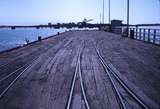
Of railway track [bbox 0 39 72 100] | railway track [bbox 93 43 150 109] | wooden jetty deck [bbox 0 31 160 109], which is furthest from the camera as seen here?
railway track [bbox 0 39 72 100]

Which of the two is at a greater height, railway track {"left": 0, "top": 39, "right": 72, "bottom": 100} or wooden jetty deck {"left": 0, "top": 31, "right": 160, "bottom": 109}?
wooden jetty deck {"left": 0, "top": 31, "right": 160, "bottom": 109}

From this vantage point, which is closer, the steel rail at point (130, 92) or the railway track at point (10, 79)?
the steel rail at point (130, 92)

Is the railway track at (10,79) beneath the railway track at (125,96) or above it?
beneath

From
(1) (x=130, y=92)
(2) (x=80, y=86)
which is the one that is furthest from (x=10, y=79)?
(1) (x=130, y=92)

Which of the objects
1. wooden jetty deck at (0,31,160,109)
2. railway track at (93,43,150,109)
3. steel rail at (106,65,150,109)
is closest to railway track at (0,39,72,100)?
wooden jetty deck at (0,31,160,109)

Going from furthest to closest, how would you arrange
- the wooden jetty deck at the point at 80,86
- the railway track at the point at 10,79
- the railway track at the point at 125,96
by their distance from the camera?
the railway track at the point at 10,79 → the wooden jetty deck at the point at 80,86 → the railway track at the point at 125,96

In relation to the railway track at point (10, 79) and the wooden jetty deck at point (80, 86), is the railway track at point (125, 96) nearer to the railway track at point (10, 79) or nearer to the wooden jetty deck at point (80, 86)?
the wooden jetty deck at point (80, 86)

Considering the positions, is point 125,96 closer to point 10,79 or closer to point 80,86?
point 80,86

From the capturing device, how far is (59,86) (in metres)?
8.78

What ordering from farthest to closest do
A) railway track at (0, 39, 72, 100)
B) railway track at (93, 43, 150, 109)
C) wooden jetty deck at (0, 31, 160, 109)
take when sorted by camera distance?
railway track at (0, 39, 72, 100) < wooden jetty deck at (0, 31, 160, 109) < railway track at (93, 43, 150, 109)

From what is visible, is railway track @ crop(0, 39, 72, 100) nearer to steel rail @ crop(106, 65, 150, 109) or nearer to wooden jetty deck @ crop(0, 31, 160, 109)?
wooden jetty deck @ crop(0, 31, 160, 109)

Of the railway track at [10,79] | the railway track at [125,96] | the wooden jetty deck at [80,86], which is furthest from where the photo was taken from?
the railway track at [10,79]

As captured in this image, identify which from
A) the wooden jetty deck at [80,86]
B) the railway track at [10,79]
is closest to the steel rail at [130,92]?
the wooden jetty deck at [80,86]

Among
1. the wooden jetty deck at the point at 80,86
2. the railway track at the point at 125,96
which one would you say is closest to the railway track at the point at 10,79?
the wooden jetty deck at the point at 80,86
